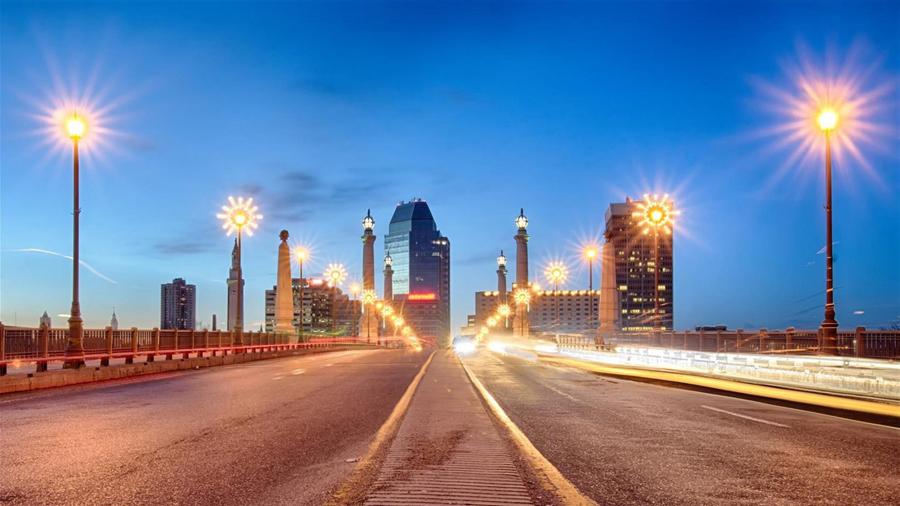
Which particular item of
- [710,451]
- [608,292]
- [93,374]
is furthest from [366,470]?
[608,292]

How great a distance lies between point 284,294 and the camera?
5850 centimetres

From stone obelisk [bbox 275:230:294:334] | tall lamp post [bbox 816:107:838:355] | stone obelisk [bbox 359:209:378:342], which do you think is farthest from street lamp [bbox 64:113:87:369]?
stone obelisk [bbox 359:209:378:342]

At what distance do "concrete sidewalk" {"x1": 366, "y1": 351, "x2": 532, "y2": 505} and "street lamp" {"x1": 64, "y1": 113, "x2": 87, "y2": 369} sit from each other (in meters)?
16.9

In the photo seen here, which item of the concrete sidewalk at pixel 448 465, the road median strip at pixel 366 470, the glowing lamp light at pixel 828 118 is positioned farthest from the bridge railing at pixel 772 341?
the road median strip at pixel 366 470

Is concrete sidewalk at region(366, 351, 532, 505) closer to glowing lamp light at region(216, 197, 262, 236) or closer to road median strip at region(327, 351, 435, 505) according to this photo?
road median strip at region(327, 351, 435, 505)

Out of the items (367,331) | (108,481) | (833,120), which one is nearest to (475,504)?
(108,481)

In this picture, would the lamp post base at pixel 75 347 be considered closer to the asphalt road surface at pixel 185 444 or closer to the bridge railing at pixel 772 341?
the asphalt road surface at pixel 185 444

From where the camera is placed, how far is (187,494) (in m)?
6.68

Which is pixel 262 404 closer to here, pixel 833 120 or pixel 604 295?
pixel 833 120

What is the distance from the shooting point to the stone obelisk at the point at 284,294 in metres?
58.4

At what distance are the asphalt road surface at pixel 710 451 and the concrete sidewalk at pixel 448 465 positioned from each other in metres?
0.78

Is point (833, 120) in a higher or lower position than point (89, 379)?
higher

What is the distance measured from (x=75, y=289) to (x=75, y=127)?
19.8 feet

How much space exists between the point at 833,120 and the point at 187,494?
83.9 ft
